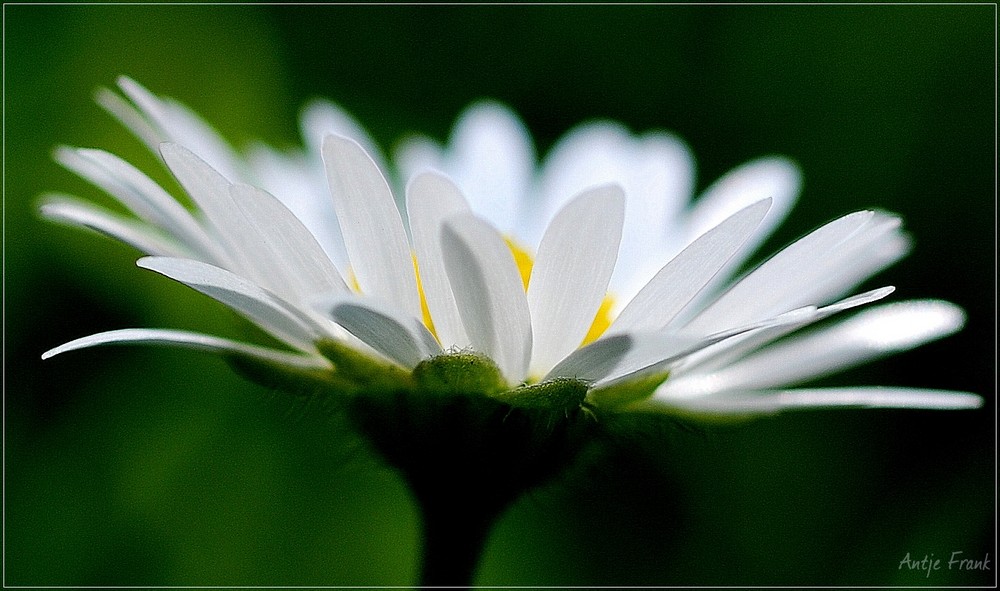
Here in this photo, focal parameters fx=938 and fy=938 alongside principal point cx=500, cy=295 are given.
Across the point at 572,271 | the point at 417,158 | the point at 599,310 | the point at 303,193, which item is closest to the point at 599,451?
the point at 599,310

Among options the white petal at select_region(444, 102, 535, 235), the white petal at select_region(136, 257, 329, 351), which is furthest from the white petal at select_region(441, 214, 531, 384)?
the white petal at select_region(444, 102, 535, 235)

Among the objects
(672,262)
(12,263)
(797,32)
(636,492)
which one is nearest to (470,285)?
(672,262)

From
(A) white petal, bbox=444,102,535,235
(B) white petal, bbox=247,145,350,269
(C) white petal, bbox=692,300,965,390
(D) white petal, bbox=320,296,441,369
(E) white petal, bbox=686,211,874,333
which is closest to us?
(D) white petal, bbox=320,296,441,369

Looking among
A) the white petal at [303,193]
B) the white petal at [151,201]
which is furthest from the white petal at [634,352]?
the white petal at [303,193]

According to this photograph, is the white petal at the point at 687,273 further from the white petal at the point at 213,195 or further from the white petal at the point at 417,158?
the white petal at the point at 417,158

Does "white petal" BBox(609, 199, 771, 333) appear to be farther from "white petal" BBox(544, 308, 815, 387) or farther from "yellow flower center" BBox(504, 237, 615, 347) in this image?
"yellow flower center" BBox(504, 237, 615, 347)

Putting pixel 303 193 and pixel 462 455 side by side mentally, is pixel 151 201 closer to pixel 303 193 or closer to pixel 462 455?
pixel 462 455
